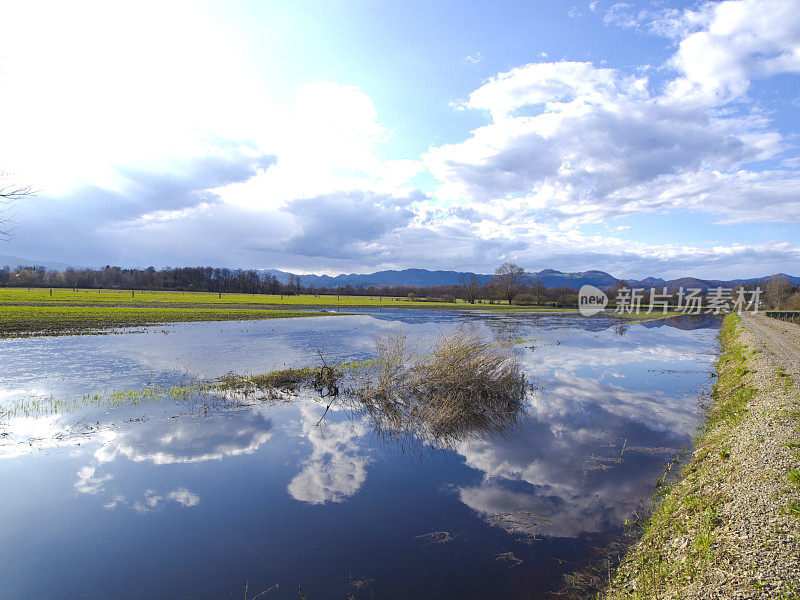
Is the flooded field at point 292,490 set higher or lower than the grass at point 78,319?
lower

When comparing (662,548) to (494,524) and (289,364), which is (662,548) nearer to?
(494,524)

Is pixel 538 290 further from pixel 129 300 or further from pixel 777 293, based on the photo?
pixel 129 300

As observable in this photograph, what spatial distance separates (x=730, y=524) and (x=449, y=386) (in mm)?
10319

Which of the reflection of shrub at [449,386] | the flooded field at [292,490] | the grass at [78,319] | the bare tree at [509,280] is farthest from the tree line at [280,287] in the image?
the flooded field at [292,490]

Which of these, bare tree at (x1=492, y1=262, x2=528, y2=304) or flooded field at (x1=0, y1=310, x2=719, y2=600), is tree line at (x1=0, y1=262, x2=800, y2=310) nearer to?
bare tree at (x1=492, y1=262, x2=528, y2=304)

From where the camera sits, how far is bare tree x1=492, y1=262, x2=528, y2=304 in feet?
341

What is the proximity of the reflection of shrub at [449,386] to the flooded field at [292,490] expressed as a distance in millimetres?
922

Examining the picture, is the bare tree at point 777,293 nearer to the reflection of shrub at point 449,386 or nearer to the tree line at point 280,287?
the tree line at point 280,287

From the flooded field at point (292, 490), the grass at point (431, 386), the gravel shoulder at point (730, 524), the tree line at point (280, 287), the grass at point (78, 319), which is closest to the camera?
the gravel shoulder at point (730, 524)

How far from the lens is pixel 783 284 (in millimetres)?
106562

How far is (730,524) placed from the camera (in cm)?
612

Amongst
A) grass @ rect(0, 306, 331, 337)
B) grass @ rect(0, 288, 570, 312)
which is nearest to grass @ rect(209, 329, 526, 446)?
grass @ rect(0, 306, 331, 337)

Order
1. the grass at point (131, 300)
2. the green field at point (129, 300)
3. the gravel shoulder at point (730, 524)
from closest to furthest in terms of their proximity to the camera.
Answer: the gravel shoulder at point (730, 524), the green field at point (129, 300), the grass at point (131, 300)

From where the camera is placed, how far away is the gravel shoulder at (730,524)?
16.6 ft
